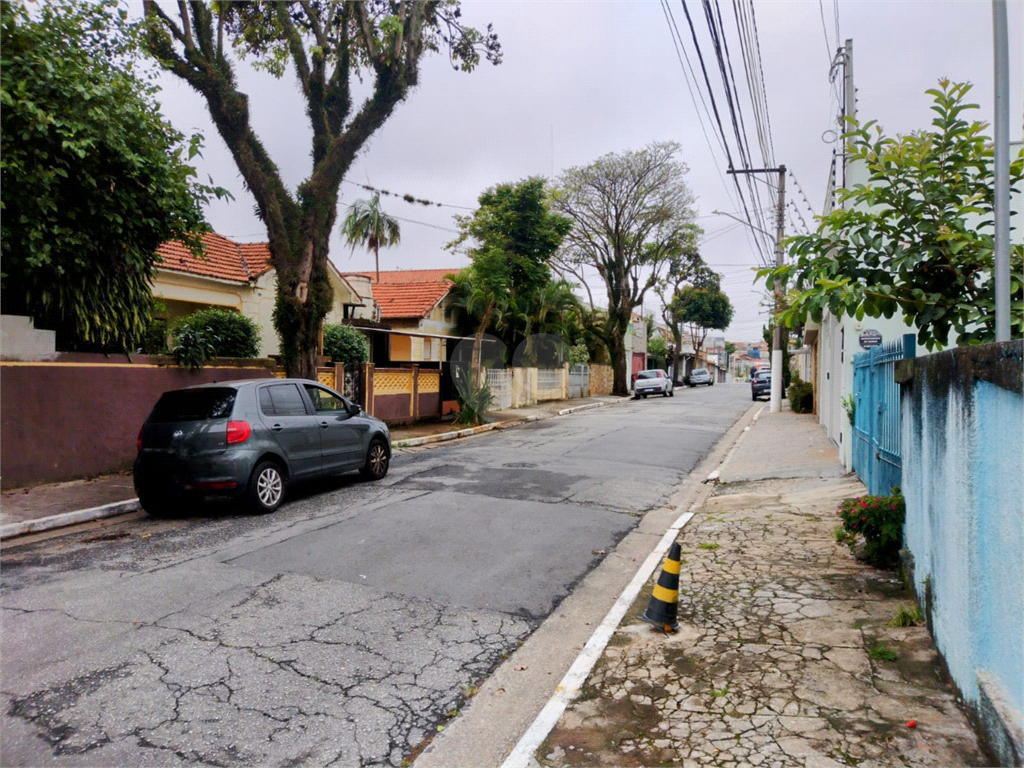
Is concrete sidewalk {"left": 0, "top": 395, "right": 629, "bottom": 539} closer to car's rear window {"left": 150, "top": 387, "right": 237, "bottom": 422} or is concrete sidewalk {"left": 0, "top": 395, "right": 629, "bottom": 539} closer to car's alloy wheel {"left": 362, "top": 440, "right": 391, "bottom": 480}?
car's rear window {"left": 150, "top": 387, "right": 237, "bottom": 422}

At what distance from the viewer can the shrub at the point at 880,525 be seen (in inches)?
225

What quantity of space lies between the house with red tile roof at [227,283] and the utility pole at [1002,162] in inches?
578

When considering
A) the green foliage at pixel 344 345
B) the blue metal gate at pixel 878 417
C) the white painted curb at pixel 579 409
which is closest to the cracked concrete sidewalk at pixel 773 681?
the blue metal gate at pixel 878 417

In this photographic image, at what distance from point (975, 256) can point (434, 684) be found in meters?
4.69

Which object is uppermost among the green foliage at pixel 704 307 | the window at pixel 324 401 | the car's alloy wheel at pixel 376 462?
the green foliage at pixel 704 307

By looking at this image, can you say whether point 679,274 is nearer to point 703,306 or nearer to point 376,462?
point 703,306

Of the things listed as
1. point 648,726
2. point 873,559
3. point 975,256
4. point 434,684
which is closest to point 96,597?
point 434,684

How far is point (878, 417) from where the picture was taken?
26.0ft

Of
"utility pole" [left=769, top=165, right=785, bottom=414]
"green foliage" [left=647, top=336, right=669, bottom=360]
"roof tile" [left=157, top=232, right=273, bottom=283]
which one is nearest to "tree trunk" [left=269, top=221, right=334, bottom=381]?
"roof tile" [left=157, top=232, right=273, bottom=283]

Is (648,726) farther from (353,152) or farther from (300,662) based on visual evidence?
(353,152)

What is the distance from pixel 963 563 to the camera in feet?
11.6

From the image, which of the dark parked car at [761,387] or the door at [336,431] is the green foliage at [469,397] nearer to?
the door at [336,431]

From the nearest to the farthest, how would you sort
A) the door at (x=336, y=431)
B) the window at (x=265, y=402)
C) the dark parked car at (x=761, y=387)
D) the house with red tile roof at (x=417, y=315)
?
1. the window at (x=265, y=402)
2. the door at (x=336, y=431)
3. the house with red tile roof at (x=417, y=315)
4. the dark parked car at (x=761, y=387)

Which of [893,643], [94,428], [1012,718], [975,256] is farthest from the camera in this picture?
[94,428]
